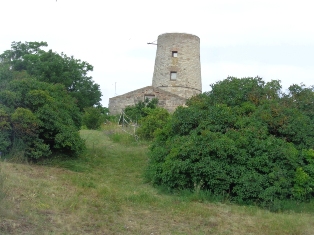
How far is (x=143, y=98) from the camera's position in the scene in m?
30.4

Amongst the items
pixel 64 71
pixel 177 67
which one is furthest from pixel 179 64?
pixel 64 71

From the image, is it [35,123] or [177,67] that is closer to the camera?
[35,123]

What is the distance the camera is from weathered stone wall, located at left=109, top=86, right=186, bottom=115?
96.6ft

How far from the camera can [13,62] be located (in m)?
36.9

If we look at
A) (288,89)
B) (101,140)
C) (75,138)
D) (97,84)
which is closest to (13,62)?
(97,84)

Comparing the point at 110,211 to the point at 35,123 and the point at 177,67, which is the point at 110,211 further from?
the point at 177,67

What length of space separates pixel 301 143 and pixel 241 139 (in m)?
1.55

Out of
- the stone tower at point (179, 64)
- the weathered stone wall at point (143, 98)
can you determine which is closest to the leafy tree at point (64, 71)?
the weathered stone wall at point (143, 98)

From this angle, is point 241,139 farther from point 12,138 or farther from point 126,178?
point 12,138

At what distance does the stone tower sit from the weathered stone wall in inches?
92.1

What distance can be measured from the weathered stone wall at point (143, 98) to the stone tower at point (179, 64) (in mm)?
2339

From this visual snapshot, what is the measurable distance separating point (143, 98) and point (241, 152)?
20.6 m

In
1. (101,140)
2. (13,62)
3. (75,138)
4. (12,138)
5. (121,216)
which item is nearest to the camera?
(121,216)

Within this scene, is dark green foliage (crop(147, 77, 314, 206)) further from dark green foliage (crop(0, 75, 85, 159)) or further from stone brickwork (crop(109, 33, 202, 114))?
stone brickwork (crop(109, 33, 202, 114))
